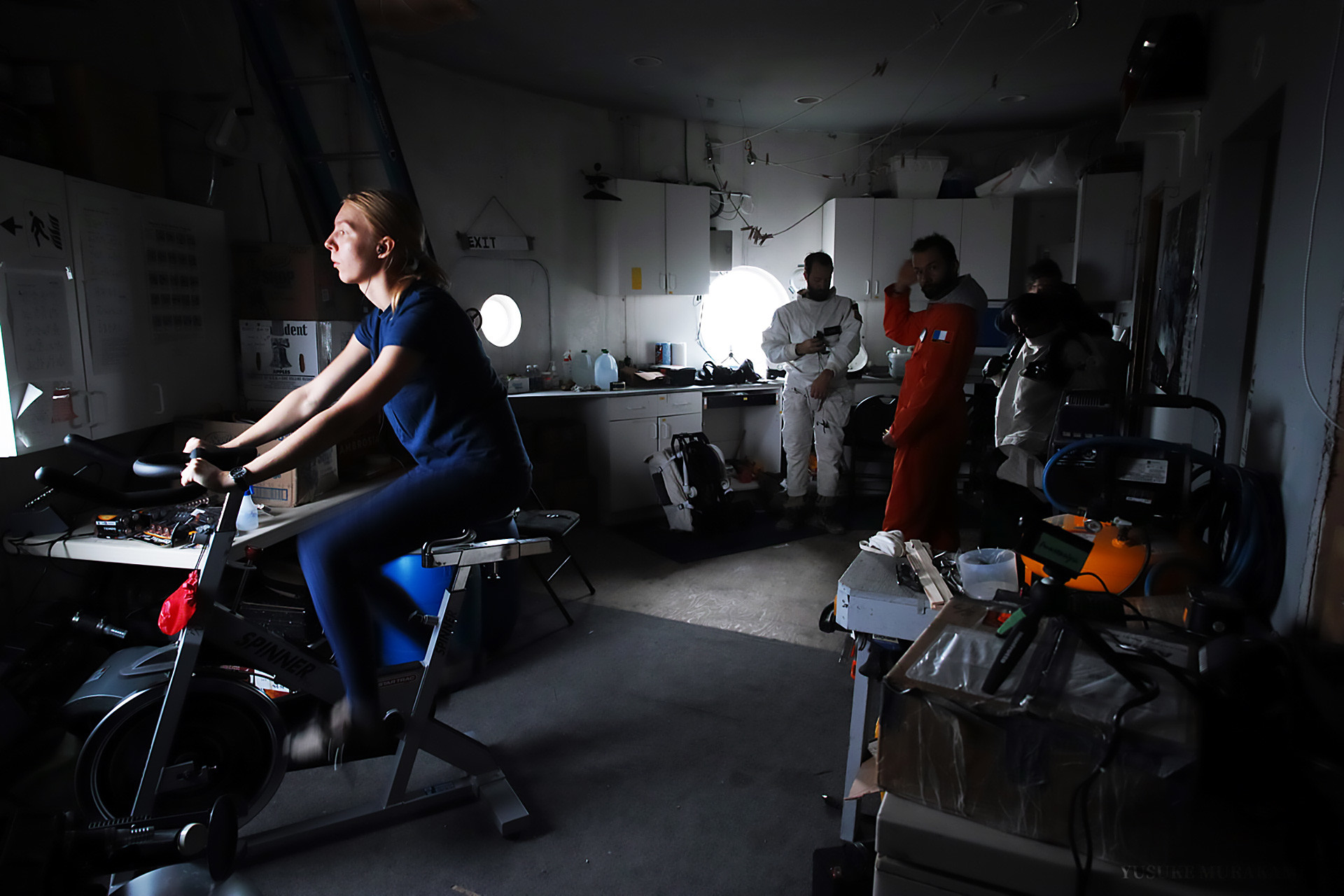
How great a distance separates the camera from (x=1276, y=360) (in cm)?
184

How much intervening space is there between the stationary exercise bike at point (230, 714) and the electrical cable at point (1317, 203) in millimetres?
1745

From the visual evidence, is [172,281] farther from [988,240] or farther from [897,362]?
[988,240]

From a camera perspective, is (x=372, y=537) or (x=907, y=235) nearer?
(x=372, y=537)

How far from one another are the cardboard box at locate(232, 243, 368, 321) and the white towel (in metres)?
2.43

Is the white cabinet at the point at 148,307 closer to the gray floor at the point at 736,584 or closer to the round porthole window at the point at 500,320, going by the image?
the gray floor at the point at 736,584

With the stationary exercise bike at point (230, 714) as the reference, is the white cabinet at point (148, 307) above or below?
above

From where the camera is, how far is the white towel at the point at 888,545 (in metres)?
1.99

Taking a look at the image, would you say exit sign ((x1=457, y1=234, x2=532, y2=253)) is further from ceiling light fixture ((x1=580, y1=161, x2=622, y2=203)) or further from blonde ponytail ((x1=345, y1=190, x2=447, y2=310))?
blonde ponytail ((x1=345, y1=190, x2=447, y2=310))

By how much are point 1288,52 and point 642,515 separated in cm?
410

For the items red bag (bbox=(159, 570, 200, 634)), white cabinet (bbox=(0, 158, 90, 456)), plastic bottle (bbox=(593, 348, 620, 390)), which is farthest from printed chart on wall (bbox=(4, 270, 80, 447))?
plastic bottle (bbox=(593, 348, 620, 390))

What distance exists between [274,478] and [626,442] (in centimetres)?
265

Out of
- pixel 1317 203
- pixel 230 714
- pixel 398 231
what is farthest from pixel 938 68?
pixel 230 714

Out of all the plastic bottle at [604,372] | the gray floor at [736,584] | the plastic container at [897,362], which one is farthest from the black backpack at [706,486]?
the plastic container at [897,362]

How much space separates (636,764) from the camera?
2.41 m
